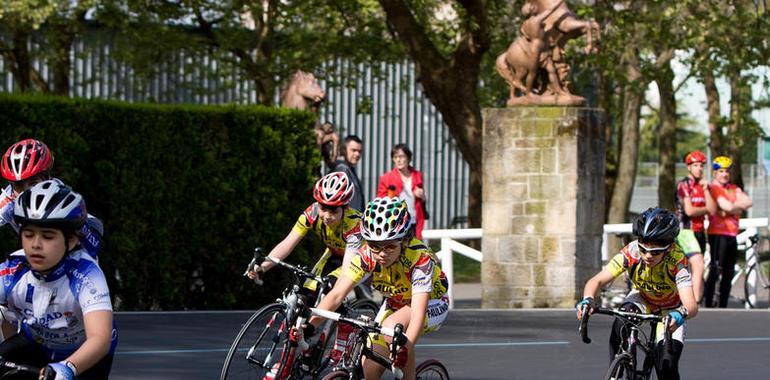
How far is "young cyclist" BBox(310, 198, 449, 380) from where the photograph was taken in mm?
8234

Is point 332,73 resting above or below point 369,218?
above

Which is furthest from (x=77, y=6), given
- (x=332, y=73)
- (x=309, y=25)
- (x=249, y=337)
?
(x=249, y=337)

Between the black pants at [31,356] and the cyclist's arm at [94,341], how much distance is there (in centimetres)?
21

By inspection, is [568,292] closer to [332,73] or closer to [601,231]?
[601,231]

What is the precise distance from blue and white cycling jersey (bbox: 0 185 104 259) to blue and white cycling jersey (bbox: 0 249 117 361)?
43.0 inches

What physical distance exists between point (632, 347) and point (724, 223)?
1009cm

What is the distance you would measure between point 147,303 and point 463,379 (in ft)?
20.4

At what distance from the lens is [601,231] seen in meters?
19.7

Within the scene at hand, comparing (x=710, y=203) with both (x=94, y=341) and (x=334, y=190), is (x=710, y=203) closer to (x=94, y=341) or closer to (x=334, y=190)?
(x=334, y=190)

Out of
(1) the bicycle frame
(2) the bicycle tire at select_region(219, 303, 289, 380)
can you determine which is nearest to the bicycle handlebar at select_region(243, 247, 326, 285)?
(2) the bicycle tire at select_region(219, 303, 289, 380)

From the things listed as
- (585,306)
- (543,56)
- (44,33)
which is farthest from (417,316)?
(44,33)

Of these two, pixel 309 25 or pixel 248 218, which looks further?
pixel 309 25

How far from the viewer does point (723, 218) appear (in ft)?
61.4

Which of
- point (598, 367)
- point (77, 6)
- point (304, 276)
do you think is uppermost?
point (77, 6)
